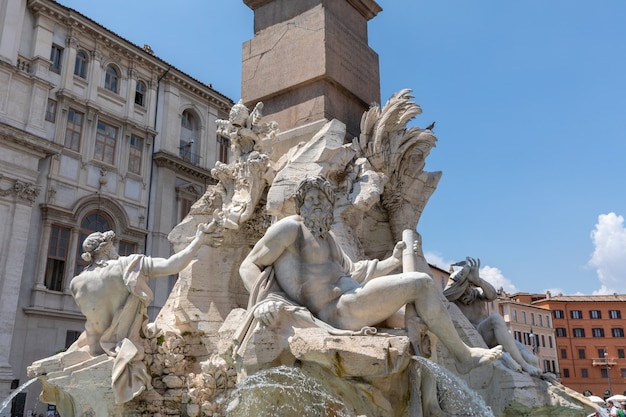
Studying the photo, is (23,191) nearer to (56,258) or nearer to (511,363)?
(56,258)

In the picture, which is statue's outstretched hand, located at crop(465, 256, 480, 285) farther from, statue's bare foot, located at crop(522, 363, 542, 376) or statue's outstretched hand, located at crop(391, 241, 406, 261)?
statue's outstretched hand, located at crop(391, 241, 406, 261)

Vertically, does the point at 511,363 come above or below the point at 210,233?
below

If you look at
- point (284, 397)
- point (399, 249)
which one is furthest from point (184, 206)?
point (284, 397)

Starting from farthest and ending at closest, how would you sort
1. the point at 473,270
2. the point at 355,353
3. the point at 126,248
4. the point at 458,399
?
the point at 126,248 < the point at 473,270 < the point at 458,399 < the point at 355,353

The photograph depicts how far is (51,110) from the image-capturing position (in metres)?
21.5

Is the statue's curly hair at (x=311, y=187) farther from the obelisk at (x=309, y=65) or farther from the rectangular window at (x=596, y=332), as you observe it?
the rectangular window at (x=596, y=332)

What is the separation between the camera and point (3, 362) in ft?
57.8

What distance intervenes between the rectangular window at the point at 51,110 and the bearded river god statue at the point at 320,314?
1604 cm

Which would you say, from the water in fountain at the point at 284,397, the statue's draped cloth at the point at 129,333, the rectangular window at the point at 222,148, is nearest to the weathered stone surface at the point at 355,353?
the water in fountain at the point at 284,397

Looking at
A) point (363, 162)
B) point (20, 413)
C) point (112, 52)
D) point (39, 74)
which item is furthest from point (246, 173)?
point (112, 52)

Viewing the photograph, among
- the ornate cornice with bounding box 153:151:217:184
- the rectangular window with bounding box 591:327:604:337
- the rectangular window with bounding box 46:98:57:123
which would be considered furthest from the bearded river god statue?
the rectangular window with bounding box 591:327:604:337

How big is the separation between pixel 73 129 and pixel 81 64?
2808 mm

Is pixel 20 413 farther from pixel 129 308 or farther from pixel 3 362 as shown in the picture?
pixel 129 308

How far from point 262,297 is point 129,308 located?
224cm
